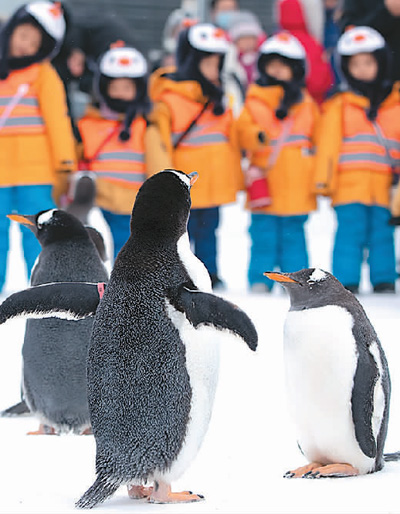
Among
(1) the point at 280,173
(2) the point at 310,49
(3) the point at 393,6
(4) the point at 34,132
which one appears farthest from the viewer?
(2) the point at 310,49

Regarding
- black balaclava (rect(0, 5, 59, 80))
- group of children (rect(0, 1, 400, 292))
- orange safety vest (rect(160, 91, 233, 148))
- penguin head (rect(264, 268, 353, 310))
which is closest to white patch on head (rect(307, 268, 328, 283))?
penguin head (rect(264, 268, 353, 310))

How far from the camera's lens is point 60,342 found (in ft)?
7.84

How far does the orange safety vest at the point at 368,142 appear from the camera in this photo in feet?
15.4

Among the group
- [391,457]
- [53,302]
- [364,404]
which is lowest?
[391,457]

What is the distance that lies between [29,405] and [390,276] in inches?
103

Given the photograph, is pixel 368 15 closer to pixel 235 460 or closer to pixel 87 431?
pixel 87 431

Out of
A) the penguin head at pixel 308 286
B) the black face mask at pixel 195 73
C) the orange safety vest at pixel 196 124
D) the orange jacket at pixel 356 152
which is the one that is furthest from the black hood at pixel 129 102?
the penguin head at pixel 308 286

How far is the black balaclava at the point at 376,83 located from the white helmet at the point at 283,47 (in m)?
0.24

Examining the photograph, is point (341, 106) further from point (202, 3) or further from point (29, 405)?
point (202, 3)

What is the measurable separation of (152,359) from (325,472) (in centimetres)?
48

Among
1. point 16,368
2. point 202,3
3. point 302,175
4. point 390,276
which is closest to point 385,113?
point 302,175

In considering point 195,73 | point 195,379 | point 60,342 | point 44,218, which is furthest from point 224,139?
point 195,379

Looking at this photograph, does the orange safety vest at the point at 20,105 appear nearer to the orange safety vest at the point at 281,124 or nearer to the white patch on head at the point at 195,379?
the orange safety vest at the point at 281,124

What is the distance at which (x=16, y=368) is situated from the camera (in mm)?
3127
